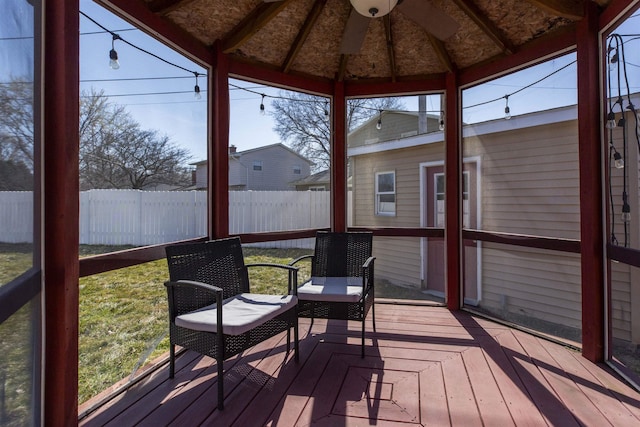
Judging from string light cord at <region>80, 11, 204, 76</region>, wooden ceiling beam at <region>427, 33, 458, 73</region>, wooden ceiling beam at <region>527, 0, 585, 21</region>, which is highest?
wooden ceiling beam at <region>427, 33, 458, 73</region>

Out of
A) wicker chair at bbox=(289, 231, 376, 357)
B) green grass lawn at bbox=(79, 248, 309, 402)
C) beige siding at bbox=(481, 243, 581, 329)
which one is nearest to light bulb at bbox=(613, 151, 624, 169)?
beige siding at bbox=(481, 243, 581, 329)

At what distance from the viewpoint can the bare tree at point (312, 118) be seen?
3799mm

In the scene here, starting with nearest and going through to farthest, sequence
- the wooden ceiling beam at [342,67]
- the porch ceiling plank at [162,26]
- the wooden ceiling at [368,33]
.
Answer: the porch ceiling plank at [162,26], the wooden ceiling at [368,33], the wooden ceiling beam at [342,67]

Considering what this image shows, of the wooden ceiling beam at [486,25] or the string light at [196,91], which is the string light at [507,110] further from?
the string light at [196,91]

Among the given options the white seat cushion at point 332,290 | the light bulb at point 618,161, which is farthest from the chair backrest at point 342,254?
the light bulb at point 618,161

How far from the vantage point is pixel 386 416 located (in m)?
1.96

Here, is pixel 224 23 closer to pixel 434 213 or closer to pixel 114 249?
pixel 114 249

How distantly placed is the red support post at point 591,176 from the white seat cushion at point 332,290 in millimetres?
1761

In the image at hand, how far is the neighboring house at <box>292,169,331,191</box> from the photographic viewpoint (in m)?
3.88

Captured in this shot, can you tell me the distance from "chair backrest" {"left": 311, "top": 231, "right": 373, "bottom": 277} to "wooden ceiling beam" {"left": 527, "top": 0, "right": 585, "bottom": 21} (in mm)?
2303

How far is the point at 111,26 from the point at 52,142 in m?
1.10

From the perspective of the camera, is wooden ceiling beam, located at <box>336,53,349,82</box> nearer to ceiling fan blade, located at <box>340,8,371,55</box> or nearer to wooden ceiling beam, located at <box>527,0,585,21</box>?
ceiling fan blade, located at <box>340,8,371,55</box>

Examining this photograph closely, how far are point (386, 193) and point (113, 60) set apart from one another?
2926 millimetres

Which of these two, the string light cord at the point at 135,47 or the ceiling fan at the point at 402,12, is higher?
the ceiling fan at the point at 402,12
